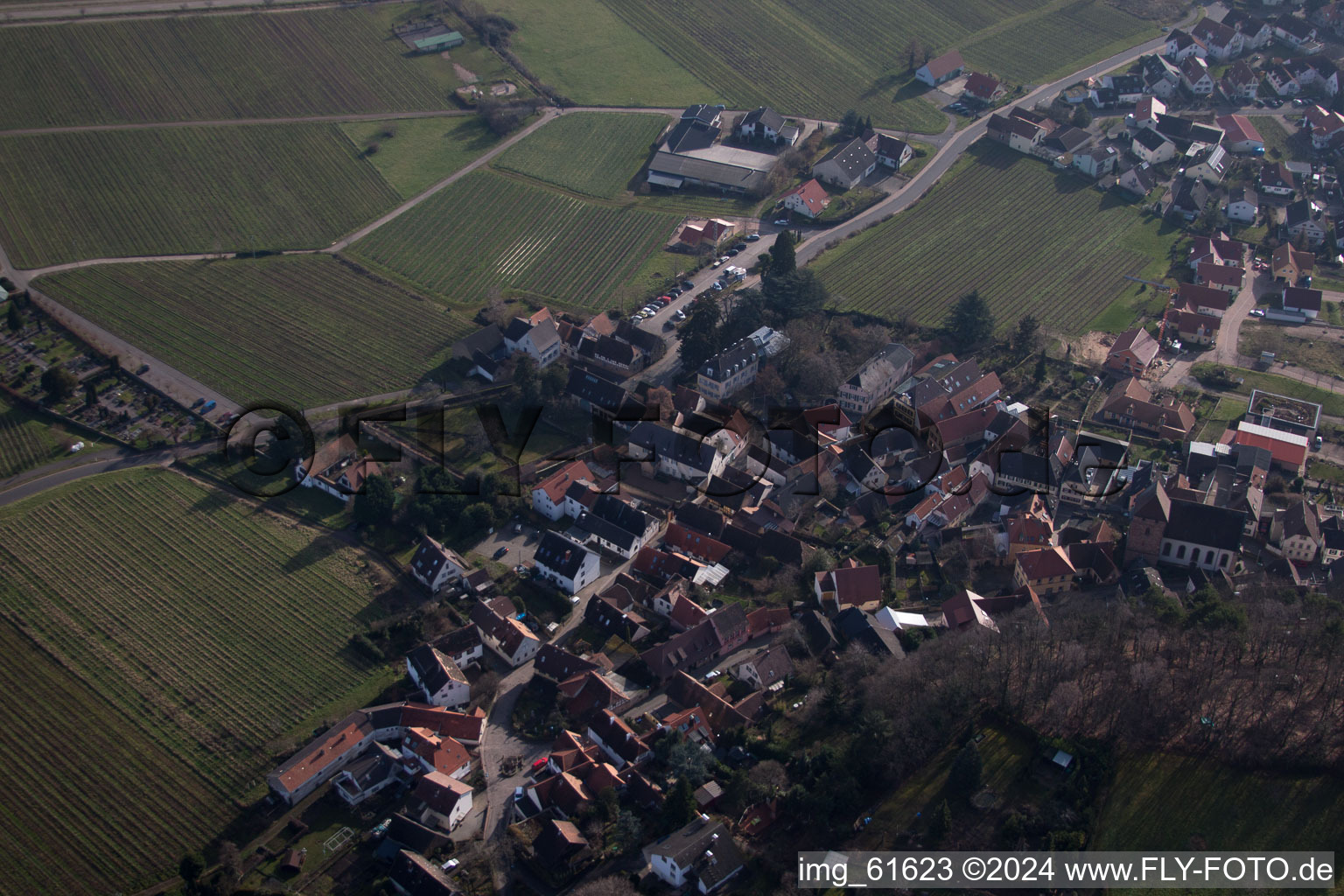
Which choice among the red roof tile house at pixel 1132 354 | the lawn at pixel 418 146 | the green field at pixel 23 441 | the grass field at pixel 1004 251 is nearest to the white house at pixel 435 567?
the green field at pixel 23 441

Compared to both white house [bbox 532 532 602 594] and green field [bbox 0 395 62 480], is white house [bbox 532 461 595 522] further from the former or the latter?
green field [bbox 0 395 62 480]

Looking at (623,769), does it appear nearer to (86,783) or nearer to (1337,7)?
(86,783)

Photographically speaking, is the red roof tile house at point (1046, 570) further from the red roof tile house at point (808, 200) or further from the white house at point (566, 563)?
the red roof tile house at point (808, 200)

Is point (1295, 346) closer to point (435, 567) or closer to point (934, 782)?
point (934, 782)

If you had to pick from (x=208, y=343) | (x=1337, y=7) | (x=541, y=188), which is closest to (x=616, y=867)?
(x=208, y=343)

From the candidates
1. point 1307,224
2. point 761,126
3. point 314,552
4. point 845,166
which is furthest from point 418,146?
point 1307,224

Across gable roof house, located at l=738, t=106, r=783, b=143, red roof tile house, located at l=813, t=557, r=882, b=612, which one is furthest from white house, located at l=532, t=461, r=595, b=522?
gable roof house, located at l=738, t=106, r=783, b=143

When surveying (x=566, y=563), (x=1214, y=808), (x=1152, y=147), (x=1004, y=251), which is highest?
(x=1152, y=147)

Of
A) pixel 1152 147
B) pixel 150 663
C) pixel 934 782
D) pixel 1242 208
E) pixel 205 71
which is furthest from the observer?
pixel 205 71
